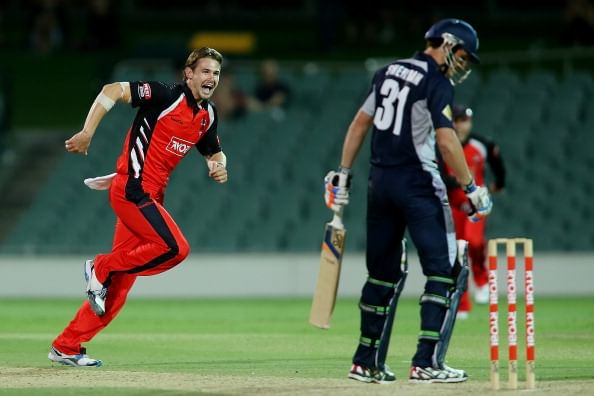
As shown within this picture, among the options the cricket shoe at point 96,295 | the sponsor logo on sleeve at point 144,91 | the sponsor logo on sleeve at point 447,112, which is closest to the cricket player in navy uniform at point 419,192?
the sponsor logo on sleeve at point 447,112

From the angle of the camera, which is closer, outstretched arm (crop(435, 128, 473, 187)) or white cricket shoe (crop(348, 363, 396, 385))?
outstretched arm (crop(435, 128, 473, 187))

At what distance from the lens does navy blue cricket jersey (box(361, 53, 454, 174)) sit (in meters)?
7.36

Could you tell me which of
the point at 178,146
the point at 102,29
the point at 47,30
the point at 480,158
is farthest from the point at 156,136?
the point at 47,30

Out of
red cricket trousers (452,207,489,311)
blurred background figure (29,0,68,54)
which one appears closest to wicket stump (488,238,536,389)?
red cricket trousers (452,207,489,311)

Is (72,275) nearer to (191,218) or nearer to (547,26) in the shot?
(191,218)

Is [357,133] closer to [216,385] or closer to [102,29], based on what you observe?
[216,385]

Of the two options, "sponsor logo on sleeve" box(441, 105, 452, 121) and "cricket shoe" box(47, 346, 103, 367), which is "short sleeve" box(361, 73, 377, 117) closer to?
"sponsor logo on sleeve" box(441, 105, 452, 121)

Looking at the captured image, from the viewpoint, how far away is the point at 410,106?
24.3 feet

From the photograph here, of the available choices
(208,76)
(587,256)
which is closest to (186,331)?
(208,76)

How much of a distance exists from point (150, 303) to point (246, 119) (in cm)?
406

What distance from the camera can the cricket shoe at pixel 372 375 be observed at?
7500 millimetres

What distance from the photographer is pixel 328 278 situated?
764cm

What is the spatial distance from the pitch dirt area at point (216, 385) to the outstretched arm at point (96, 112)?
1.47 metres

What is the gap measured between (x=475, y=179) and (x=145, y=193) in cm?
510
